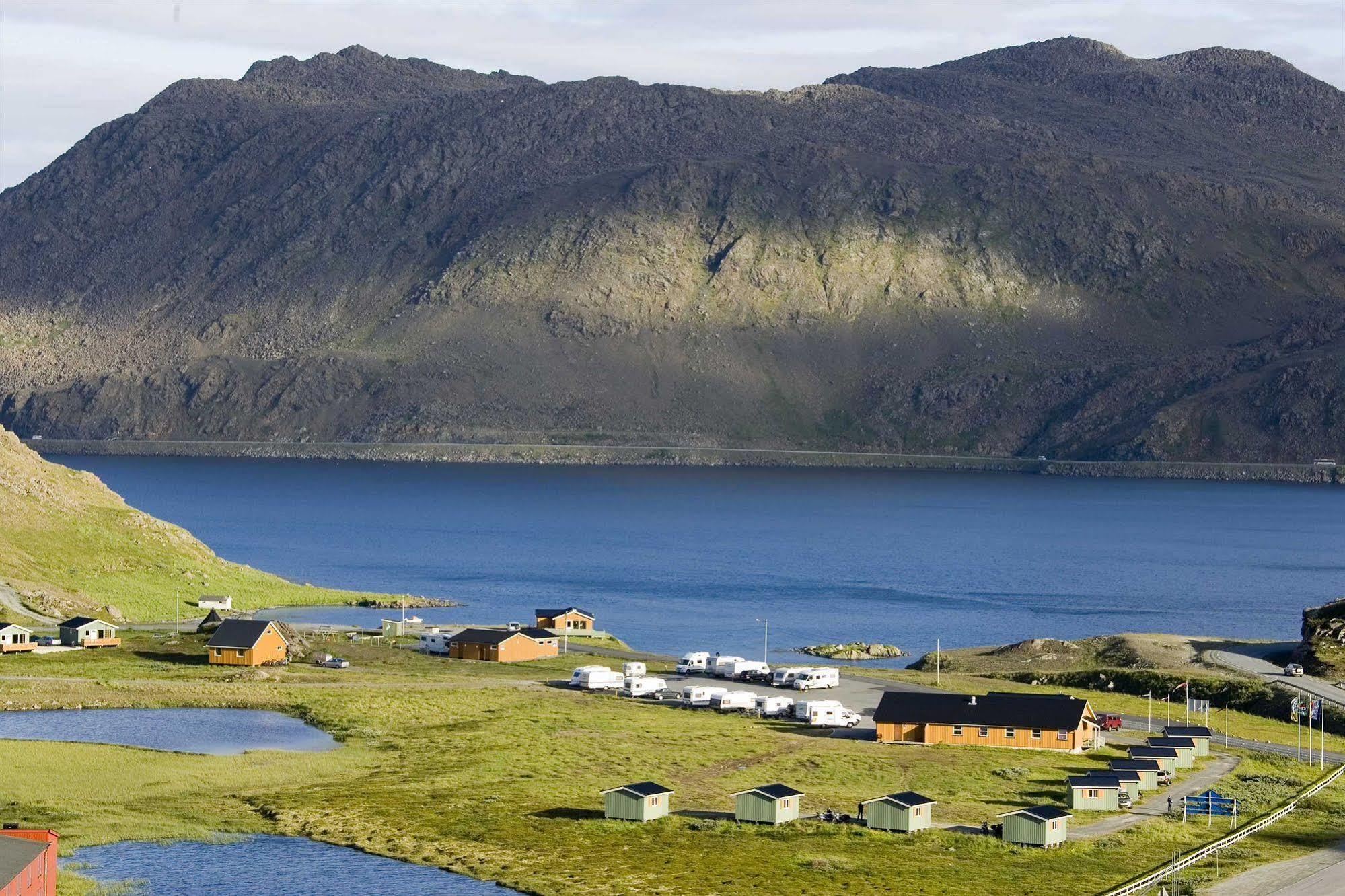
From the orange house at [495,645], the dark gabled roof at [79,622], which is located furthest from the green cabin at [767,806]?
the dark gabled roof at [79,622]

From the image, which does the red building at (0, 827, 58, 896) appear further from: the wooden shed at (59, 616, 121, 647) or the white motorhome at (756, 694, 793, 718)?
the wooden shed at (59, 616, 121, 647)

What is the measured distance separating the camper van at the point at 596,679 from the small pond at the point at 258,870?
3101 cm

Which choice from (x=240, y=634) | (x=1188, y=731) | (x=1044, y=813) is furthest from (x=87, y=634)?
(x=1044, y=813)

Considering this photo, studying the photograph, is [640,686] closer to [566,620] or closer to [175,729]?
[175,729]

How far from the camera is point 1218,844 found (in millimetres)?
57906

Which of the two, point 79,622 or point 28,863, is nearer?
point 28,863

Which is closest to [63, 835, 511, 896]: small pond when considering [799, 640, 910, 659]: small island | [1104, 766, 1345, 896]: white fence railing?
[1104, 766, 1345, 896]: white fence railing

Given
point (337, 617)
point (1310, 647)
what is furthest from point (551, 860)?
point (337, 617)

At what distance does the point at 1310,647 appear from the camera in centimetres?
9606

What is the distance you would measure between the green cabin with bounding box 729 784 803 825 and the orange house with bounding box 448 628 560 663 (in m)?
38.3

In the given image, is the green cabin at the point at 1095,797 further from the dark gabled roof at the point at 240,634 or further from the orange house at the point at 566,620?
the orange house at the point at 566,620

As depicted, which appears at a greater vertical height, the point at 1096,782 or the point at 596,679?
the point at 596,679

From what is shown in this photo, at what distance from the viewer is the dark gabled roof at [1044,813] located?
58469 millimetres

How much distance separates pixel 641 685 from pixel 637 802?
27034mm
